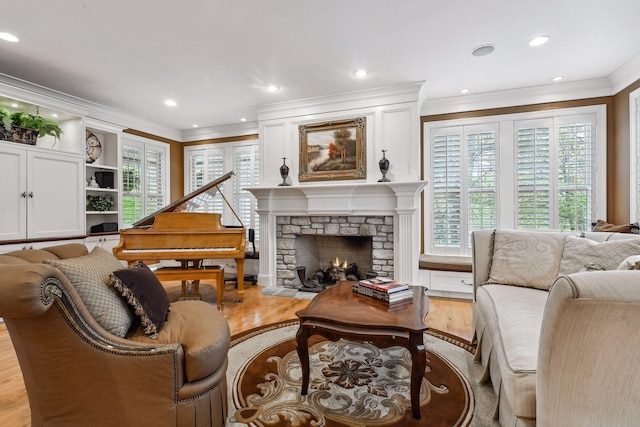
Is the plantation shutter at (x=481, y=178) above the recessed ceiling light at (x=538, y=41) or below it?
below

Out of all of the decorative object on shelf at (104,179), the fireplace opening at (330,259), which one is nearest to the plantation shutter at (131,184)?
the decorative object on shelf at (104,179)

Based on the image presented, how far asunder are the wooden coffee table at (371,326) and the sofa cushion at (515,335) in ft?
1.20

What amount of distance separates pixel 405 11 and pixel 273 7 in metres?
1.01

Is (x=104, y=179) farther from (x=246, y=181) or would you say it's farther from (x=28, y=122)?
(x=246, y=181)

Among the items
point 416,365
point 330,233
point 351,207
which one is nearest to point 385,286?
point 416,365

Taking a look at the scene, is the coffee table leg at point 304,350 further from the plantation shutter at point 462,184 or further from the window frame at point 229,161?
the window frame at point 229,161

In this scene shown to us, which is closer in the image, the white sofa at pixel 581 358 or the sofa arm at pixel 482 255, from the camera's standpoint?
the white sofa at pixel 581 358

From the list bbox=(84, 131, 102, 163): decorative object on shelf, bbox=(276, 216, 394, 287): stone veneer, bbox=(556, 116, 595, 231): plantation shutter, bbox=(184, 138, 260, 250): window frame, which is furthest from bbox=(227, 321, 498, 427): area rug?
bbox=(84, 131, 102, 163): decorative object on shelf

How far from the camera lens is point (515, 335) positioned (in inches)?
58.7

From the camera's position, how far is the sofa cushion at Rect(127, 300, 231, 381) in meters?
1.37

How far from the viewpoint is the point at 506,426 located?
143cm

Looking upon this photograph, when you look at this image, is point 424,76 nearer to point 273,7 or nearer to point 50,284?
point 273,7

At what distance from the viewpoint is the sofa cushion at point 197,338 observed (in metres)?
1.37

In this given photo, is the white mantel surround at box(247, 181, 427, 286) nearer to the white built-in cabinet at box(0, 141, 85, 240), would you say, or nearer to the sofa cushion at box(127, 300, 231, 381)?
the white built-in cabinet at box(0, 141, 85, 240)
